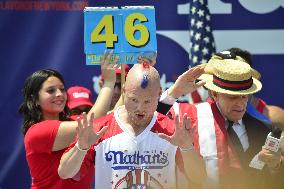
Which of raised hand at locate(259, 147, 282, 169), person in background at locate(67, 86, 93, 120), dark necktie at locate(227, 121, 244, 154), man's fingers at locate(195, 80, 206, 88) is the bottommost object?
raised hand at locate(259, 147, 282, 169)

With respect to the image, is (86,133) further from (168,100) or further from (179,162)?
(168,100)

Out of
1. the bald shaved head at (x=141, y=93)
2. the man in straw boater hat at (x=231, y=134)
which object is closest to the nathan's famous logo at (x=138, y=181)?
the bald shaved head at (x=141, y=93)

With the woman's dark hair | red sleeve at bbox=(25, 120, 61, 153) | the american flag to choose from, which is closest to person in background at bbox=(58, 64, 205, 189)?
red sleeve at bbox=(25, 120, 61, 153)

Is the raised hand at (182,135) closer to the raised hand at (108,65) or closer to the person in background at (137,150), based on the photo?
the person in background at (137,150)

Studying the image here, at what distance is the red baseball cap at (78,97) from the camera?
4.85m

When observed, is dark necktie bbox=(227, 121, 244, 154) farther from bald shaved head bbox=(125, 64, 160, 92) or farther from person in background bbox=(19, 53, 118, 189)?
person in background bbox=(19, 53, 118, 189)

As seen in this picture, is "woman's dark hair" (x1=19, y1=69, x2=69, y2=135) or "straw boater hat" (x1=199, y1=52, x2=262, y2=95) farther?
"woman's dark hair" (x1=19, y1=69, x2=69, y2=135)

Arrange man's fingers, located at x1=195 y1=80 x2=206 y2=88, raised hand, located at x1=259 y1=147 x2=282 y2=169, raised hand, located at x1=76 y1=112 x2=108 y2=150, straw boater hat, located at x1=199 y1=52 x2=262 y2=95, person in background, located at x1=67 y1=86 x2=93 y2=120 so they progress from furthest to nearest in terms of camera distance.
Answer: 1. person in background, located at x1=67 y1=86 x2=93 y2=120
2. man's fingers, located at x1=195 y1=80 x2=206 y2=88
3. straw boater hat, located at x1=199 y1=52 x2=262 y2=95
4. raised hand, located at x1=259 y1=147 x2=282 y2=169
5. raised hand, located at x1=76 y1=112 x2=108 y2=150

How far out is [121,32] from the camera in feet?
12.3

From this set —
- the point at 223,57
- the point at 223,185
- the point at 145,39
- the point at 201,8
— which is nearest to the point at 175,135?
the point at 223,185

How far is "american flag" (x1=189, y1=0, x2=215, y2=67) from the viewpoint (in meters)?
5.25

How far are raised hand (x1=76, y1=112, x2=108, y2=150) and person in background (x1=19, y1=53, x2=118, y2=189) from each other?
0.38 metres

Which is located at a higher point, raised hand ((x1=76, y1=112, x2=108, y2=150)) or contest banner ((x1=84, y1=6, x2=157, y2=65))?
contest banner ((x1=84, y1=6, x2=157, y2=65))

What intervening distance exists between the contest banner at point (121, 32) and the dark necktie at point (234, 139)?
62 centimetres
